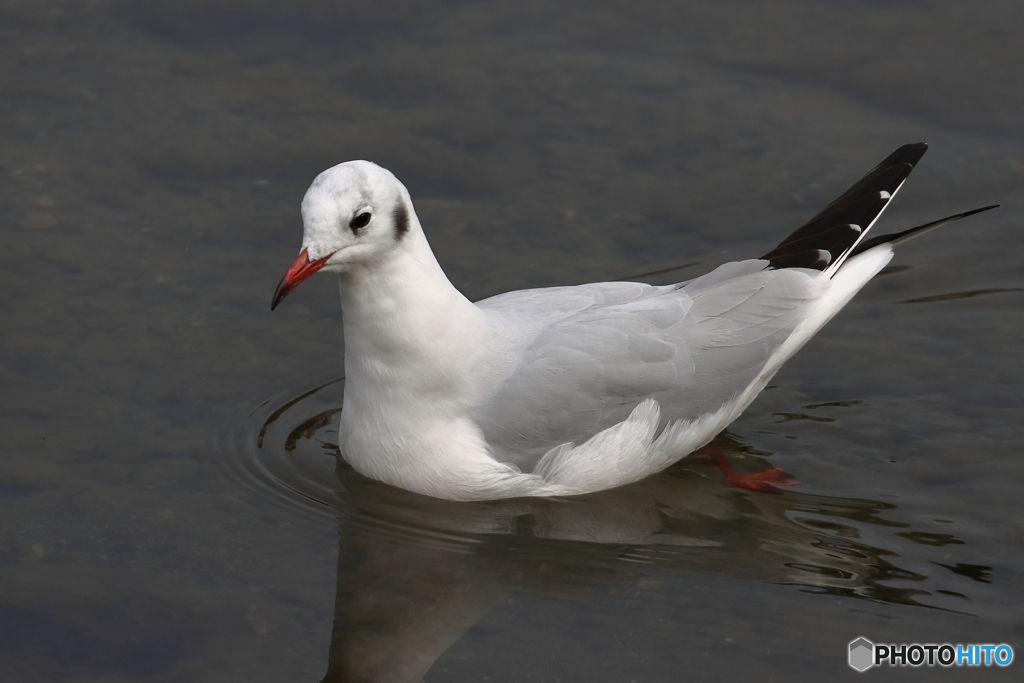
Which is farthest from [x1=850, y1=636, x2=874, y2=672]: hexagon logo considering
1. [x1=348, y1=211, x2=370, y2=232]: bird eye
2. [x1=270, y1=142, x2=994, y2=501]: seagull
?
[x1=348, y1=211, x2=370, y2=232]: bird eye

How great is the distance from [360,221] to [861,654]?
8.76ft

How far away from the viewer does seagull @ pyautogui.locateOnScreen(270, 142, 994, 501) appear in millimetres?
5898

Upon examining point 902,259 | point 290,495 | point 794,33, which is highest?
point 794,33

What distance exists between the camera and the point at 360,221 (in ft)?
18.1

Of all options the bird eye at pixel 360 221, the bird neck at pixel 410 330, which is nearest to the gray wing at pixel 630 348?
the bird neck at pixel 410 330

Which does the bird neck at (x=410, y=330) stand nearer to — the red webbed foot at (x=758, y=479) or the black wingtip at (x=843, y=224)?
the red webbed foot at (x=758, y=479)

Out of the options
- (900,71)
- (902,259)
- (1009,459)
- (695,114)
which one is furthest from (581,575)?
(900,71)

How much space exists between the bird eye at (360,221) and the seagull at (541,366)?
0.06 meters

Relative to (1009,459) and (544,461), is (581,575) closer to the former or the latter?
(544,461)

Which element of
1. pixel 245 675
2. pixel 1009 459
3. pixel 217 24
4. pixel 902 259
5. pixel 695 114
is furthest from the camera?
pixel 217 24

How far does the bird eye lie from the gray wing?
1.03 meters

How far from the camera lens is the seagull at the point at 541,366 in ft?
19.4

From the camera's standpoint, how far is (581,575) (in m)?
5.77

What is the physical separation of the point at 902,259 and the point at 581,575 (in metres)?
3.41
